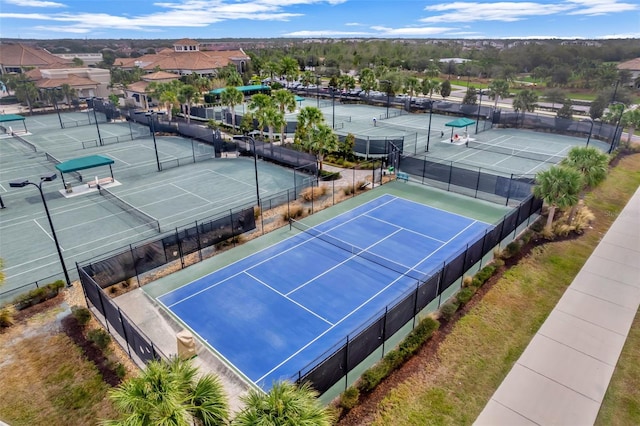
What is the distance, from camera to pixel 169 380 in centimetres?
835

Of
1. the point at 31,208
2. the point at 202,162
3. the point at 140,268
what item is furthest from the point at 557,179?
the point at 31,208

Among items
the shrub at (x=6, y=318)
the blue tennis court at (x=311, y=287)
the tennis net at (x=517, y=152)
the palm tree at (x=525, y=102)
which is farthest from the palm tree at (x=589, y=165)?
the palm tree at (x=525, y=102)

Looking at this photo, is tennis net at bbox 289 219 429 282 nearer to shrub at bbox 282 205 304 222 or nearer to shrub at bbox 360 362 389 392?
shrub at bbox 282 205 304 222

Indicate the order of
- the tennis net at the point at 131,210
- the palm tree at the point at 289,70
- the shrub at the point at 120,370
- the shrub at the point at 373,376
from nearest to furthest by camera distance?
the shrub at the point at 373,376 < the shrub at the point at 120,370 < the tennis net at the point at 131,210 < the palm tree at the point at 289,70

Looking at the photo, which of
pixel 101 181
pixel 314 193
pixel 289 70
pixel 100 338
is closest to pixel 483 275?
pixel 314 193

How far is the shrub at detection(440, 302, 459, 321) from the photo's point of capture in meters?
15.6

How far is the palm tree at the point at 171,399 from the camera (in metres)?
7.64

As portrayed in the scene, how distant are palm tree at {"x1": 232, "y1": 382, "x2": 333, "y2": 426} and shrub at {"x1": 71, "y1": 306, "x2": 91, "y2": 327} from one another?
10.5 m

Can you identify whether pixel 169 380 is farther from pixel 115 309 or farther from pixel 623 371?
pixel 623 371

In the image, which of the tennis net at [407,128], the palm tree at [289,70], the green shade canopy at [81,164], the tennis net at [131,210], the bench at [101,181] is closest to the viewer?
the tennis net at [131,210]

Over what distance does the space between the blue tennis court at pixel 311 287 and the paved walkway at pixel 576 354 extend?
212 inches

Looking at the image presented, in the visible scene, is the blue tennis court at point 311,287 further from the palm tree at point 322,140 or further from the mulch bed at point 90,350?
the palm tree at point 322,140

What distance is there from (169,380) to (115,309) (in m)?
7.11

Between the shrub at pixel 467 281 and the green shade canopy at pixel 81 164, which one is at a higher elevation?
the green shade canopy at pixel 81 164
